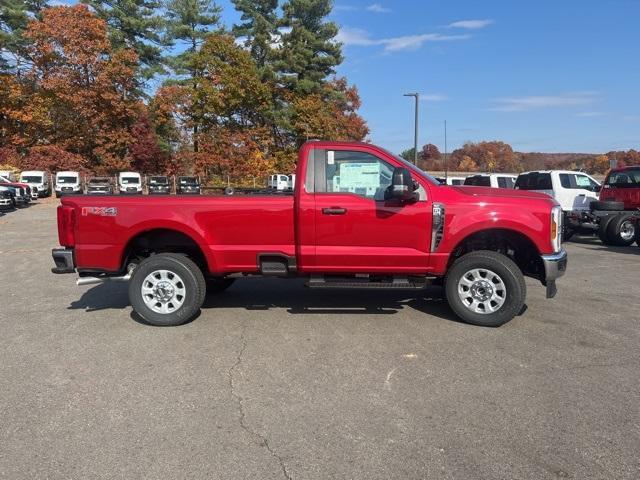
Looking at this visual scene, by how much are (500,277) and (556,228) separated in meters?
0.87

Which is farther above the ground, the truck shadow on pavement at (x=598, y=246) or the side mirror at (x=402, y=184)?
the side mirror at (x=402, y=184)

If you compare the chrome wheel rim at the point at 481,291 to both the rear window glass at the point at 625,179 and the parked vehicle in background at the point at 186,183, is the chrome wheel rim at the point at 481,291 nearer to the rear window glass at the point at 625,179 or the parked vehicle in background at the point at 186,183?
the rear window glass at the point at 625,179

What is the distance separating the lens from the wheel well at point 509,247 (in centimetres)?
609

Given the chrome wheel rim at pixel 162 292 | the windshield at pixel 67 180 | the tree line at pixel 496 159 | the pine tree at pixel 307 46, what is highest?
the pine tree at pixel 307 46

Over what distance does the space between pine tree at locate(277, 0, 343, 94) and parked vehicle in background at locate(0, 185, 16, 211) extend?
25.2 m

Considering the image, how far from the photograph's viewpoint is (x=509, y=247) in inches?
263

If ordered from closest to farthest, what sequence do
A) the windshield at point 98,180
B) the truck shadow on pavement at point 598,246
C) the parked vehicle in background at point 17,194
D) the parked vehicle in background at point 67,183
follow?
the truck shadow on pavement at point 598,246 < the parked vehicle in background at point 17,194 < the parked vehicle in background at point 67,183 < the windshield at point 98,180

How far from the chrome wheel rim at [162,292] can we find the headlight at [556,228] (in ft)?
13.9

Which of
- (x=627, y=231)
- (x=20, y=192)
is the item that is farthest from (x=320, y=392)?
(x=20, y=192)

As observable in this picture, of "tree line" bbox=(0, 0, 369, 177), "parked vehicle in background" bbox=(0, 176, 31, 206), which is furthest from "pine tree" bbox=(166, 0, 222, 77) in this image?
"parked vehicle in background" bbox=(0, 176, 31, 206)

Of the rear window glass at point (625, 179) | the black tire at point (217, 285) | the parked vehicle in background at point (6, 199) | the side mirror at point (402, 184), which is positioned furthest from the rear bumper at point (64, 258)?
the parked vehicle in background at point (6, 199)

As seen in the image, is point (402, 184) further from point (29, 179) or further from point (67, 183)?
point (29, 179)

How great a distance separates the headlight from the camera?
19.5 feet

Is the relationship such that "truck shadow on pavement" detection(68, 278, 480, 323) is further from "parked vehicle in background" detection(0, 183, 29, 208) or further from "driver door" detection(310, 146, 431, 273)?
"parked vehicle in background" detection(0, 183, 29, 208)
